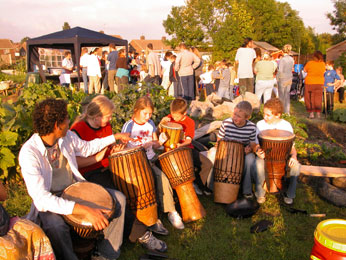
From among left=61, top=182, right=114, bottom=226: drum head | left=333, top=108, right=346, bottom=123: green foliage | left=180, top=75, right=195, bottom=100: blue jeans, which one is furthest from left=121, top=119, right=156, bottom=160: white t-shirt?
left=333, top=108, right=346, bottom=123: green foliage

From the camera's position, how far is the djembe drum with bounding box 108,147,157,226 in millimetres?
3428

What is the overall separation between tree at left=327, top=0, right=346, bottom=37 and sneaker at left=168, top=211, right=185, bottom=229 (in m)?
58.4

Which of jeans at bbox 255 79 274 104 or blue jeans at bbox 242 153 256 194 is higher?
jeans at bbox 255 79 274 104

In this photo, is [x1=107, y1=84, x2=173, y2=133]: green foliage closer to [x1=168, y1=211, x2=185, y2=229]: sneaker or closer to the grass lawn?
the grass lawn

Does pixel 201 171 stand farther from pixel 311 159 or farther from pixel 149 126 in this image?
pixel 311 159

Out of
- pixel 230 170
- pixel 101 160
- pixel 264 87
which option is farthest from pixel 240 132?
pixel 264 87

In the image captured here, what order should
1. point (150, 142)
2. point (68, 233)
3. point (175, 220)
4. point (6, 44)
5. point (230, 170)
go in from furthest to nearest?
1. point (6, 44)
2. point (230, 170)
3. point (150, 142)
4. point (175, 220)
5. point (68, 233)

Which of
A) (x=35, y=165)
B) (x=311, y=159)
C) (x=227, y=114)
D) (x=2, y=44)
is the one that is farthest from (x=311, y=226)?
(x=2, y=44)

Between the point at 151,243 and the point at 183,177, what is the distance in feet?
2.80

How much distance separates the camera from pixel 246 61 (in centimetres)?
929

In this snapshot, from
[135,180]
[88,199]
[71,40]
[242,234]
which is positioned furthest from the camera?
[71,40]

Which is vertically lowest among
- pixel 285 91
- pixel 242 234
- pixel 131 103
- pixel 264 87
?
pixel 242 234

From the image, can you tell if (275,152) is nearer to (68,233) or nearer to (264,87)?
(68,233)

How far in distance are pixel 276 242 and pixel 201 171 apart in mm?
1330
